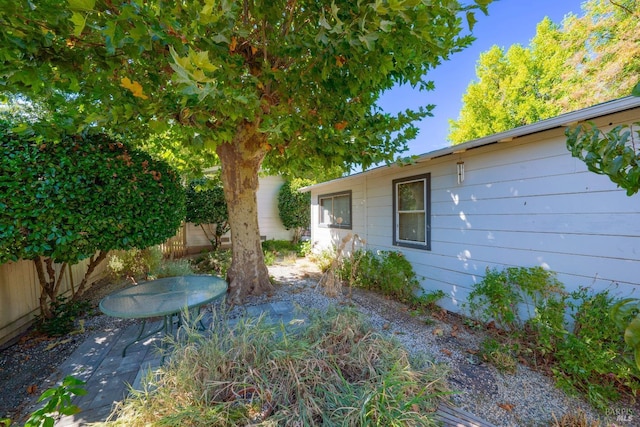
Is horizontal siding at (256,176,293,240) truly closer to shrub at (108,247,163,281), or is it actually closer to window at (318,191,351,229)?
window at (318,191,351,229)

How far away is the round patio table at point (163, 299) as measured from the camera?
2432 mm

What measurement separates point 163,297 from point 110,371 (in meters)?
0.77

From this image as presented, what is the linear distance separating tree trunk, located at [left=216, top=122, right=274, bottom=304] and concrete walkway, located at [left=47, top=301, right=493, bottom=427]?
0.92 m

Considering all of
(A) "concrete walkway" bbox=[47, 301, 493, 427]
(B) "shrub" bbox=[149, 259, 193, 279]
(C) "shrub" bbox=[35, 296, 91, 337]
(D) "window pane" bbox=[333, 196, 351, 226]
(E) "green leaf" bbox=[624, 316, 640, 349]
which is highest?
(D) "window pane" bbox=[333, 196, 351, 226]

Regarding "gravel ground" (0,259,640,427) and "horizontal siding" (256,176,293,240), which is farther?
"horizontal siding" (256,176,293,240)

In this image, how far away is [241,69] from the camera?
3.07 m

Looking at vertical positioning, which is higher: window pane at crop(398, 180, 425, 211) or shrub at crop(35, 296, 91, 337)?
window pane at crop(398, 180, 425, 211)

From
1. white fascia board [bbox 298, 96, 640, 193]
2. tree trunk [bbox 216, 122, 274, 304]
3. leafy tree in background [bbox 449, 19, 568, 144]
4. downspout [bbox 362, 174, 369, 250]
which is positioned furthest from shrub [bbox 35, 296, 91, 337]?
leafy tree in background [bbox 449, 19, 568, 144]

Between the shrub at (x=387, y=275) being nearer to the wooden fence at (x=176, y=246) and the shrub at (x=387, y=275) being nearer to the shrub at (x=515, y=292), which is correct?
the shrub at (x=515, y=292)

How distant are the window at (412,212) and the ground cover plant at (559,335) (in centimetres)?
147

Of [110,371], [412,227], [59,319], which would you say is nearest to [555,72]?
[412,227]

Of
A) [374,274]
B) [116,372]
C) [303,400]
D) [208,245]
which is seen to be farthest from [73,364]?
[208,245]

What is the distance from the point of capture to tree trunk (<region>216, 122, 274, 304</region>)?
4.30 m

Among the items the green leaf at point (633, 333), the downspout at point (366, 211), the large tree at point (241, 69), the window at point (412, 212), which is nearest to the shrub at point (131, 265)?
the large tree at point (241, 69)
